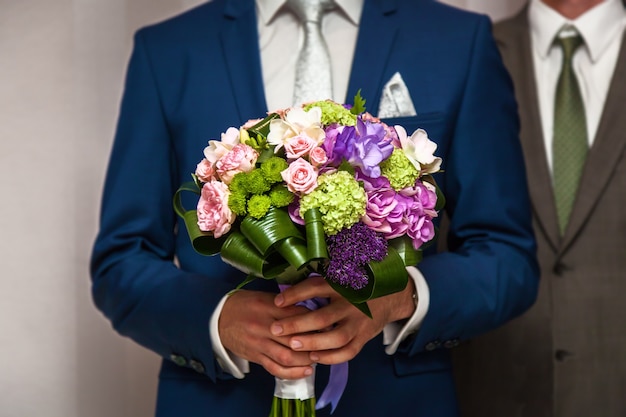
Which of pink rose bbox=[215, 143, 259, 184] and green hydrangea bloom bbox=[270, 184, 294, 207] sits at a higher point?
pink rose bbox=[215, 143, 259, 184]

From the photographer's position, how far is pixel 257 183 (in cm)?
151

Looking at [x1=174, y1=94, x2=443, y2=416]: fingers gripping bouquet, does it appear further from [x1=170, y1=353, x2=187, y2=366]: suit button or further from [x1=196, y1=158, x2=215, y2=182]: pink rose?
[x1=170, y1=353, x2=187, y2=366]: suit button

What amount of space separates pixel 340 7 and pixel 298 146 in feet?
2.24

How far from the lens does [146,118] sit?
2.05m

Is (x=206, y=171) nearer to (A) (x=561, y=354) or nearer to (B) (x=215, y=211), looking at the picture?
(B) (x=215, y=211)

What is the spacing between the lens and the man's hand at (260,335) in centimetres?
171

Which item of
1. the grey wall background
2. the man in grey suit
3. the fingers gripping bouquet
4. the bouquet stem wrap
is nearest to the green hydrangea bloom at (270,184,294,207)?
the fingers gripping bouquet

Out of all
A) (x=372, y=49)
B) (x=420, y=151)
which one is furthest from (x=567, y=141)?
(x=420, y=151)

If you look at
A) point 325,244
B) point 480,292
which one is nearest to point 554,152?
point 480,292

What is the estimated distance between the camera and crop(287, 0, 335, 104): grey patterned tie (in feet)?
6.59

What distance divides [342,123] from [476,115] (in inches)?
21.7

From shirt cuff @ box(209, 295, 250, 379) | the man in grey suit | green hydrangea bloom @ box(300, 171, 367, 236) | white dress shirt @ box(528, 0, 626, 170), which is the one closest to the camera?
green hydrangea bloom @ box(300, 171, 367, 236)

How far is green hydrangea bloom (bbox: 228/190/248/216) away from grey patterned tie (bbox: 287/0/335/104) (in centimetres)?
51

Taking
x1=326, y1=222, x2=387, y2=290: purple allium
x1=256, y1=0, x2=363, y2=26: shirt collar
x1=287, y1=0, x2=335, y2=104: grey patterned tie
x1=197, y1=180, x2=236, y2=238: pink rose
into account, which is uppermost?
x1=256, y1=0, x2=363, y2=26: shirt collar
